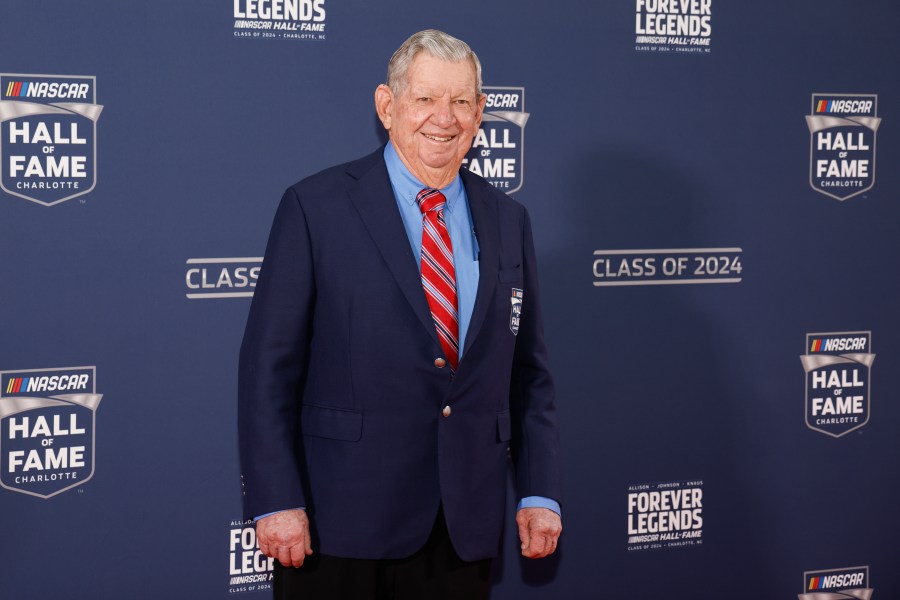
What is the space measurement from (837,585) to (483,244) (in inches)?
83.9

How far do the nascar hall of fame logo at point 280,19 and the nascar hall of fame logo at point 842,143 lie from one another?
63.7 inches

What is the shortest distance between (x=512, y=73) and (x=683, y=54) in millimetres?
580

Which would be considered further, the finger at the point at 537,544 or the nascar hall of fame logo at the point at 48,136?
the nascar hall of fame logo at the point at 48,136

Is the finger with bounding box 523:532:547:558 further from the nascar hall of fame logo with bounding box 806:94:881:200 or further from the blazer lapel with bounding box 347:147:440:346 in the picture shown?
the nascar hall of fame logo with bounding box 806:94:881:200

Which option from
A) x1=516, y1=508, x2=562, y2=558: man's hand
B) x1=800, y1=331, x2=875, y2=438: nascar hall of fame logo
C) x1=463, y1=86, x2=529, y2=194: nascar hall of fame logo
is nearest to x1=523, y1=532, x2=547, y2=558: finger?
x1=516, y1=508, x2=562, y2=558: man's hand

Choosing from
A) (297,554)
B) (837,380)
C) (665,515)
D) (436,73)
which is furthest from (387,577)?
(837,380)

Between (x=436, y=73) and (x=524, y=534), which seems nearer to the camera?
(x=436, y=73)

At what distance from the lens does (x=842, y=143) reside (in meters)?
3.34

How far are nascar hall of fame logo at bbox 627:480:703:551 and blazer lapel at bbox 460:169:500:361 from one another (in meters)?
1.37

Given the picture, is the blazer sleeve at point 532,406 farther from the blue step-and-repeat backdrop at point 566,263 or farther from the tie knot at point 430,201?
the blue step-and-repeat backdrop at point 566,263

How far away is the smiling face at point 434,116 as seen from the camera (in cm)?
204

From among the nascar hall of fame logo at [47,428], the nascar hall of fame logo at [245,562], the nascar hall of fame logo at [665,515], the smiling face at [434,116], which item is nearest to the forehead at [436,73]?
the smiling face at [434,116]

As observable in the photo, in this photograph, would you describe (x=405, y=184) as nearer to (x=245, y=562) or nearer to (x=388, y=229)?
(x=388, y=229)

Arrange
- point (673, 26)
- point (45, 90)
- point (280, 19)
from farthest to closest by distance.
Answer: point (673, 26)
point (280, 19)
point (45, 90)
